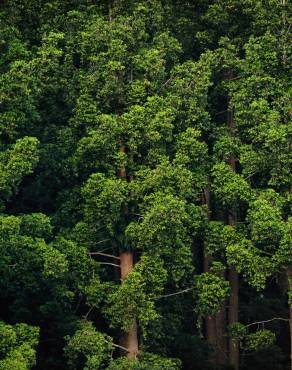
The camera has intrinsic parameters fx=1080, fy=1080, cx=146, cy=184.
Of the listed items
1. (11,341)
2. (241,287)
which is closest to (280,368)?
(241,287)

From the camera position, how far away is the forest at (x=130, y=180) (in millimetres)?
28281

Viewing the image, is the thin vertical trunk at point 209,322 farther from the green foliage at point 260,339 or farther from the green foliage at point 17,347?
the green foliage at point 17,347

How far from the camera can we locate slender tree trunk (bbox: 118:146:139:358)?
2916cm

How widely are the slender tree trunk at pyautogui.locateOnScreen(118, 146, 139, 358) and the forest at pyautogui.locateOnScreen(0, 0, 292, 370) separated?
0.05 metres

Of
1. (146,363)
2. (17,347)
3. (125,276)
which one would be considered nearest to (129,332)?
(146,363)

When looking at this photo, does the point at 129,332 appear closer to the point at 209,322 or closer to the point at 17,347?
A: the point at 17,347

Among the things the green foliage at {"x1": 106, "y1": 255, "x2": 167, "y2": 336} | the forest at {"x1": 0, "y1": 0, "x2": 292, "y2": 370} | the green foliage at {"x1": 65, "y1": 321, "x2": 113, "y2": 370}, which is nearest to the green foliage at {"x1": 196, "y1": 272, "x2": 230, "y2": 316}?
the forest at {"x1": 0, "y1": 0, "x2": 292, "y2": 370}

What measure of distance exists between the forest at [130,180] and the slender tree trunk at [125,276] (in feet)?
0.18

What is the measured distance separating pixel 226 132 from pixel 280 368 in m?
7.39

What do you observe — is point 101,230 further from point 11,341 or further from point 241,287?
point 241,287

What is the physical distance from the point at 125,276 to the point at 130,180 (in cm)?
288

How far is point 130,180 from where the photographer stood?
99.9 feet

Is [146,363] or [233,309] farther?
[233,309]

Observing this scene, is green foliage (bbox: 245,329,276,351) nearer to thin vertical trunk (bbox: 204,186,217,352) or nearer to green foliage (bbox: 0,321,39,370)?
thin vertical trunk (bbox: 204,186,217,352)
